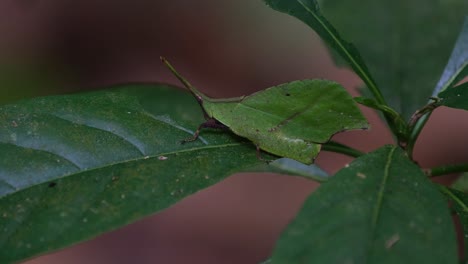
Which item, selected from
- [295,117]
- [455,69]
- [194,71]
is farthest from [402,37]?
[194,71]

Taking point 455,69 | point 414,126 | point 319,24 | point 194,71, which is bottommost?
point 194,71

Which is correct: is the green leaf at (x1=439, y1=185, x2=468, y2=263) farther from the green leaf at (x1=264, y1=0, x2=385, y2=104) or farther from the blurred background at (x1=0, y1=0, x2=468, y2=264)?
the blurred background at (x1=0, y1=0, x2=468, y2=264)

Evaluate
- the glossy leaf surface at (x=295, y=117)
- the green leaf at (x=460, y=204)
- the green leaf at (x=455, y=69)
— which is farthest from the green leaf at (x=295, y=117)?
the green leaf at (x=455, y=69)

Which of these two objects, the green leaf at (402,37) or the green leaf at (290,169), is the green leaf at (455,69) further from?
the green leaf at (290,169)

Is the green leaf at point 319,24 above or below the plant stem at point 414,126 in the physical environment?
above

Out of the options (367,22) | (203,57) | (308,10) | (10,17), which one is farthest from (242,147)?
(10,17)

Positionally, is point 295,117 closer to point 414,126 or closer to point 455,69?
point 414,126
